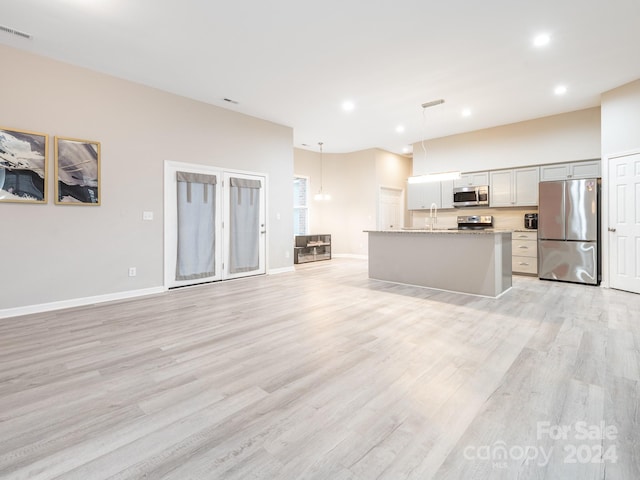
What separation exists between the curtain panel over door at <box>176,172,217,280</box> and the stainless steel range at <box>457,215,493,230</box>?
5.52m

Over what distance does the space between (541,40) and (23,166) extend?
6.23m

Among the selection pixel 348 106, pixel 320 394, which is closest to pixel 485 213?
pixel 348 106

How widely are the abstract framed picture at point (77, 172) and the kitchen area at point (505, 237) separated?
14.2 ft

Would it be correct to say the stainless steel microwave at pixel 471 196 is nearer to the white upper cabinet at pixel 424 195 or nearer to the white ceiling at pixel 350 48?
the white upper cabinet at pixel 424 195

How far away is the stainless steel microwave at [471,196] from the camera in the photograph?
6.78m

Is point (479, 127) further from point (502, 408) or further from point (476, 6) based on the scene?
point (502, 408)

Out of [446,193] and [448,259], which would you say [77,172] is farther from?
[446,193]

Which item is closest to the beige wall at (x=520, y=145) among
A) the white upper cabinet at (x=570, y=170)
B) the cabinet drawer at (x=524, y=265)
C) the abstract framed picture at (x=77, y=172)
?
the white upper cabinet at (x=570, y=170)

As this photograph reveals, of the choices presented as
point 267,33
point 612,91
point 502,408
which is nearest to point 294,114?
point 267,33

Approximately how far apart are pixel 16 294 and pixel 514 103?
7808 mm

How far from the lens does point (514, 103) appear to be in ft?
17.6

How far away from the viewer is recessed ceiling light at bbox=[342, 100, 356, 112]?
535 cm

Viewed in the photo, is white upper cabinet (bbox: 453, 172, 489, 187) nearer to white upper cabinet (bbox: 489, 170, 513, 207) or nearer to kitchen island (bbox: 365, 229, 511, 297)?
white upper cabinet (bbox: 489, 170, 513, 207)

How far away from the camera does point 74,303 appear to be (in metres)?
4.01
